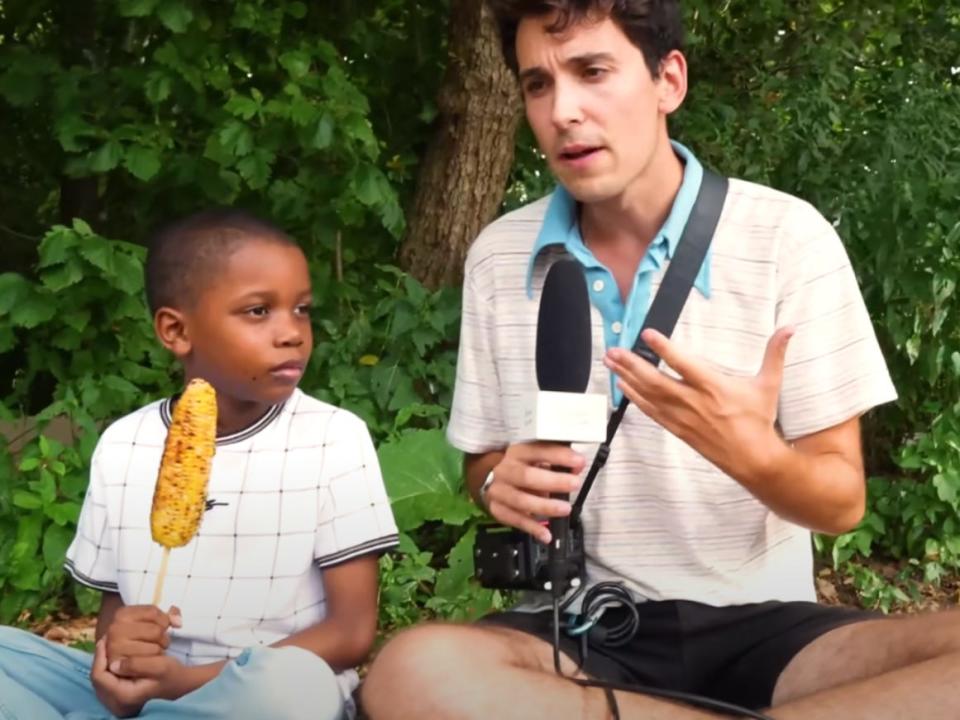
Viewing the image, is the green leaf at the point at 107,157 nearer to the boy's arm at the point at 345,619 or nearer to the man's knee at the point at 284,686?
the boy's arm at the point at 345,619

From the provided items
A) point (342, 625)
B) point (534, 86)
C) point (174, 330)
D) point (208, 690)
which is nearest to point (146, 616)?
point (208, 690)

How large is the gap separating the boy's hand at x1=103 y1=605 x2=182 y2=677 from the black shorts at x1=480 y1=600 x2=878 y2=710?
2.18 feet

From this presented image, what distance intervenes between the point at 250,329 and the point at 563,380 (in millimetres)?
810

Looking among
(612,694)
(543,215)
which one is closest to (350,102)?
(543,215)

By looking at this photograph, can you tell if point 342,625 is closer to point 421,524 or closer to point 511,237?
point 511,237

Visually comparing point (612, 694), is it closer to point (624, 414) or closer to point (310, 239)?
point (624, 414)

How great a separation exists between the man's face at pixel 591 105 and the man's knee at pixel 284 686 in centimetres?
103

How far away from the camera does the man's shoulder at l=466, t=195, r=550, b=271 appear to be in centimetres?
278

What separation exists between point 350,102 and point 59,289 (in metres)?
1.17

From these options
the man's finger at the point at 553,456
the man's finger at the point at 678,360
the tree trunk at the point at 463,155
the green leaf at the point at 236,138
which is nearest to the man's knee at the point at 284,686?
the man's finger at the point at 553,456

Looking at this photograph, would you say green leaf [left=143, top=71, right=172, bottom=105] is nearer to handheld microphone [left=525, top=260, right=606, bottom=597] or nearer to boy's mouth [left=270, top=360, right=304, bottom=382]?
boy's mouth [left=270, top=360, right=304, bottom=382]

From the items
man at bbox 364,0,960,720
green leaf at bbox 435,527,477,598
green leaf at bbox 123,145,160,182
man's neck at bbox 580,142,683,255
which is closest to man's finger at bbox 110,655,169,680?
man at bbox 364,0,960,720

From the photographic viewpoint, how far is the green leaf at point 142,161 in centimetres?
449

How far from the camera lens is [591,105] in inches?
99.7
